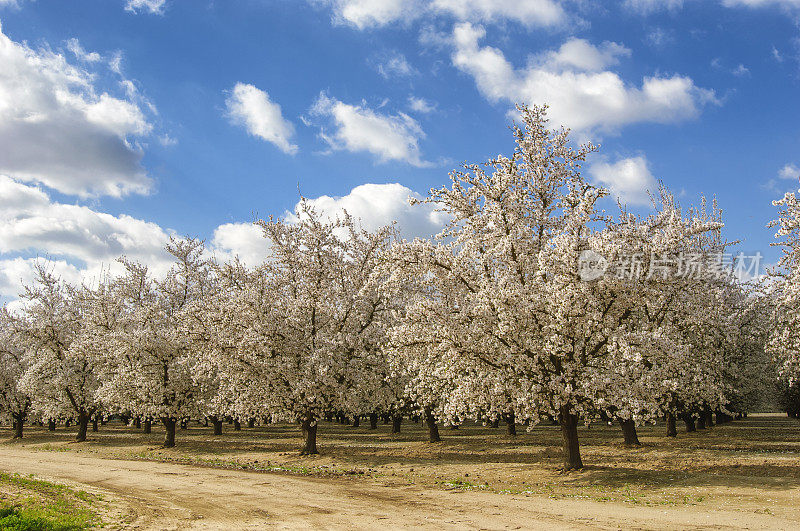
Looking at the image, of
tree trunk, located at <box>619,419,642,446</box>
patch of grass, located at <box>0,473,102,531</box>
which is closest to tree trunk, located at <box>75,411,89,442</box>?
patch of grass, located at <box>0,473,102,531</box>

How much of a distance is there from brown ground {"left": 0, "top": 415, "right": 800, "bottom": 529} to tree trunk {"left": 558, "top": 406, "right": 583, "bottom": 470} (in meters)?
0.78

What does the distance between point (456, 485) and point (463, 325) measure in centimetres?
623

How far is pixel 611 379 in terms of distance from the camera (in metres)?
19.4

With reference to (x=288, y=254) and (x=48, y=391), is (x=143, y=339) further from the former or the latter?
(x=48, y=391)

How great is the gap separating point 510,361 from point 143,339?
94.9 feet

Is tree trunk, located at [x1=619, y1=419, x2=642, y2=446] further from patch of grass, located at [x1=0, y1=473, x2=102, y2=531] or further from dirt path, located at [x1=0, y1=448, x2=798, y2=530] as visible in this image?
patch of grass, located at [x1=0, y1=473, x2=102, y2=531]

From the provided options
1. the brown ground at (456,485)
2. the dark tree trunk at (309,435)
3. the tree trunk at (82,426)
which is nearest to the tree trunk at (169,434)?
the brown ground at (456,485)

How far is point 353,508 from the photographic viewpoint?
1630 cm

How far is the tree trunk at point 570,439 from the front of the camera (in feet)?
71.0

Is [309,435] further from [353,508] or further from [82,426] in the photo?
[82,426]

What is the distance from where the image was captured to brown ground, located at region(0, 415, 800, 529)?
14.7 meters

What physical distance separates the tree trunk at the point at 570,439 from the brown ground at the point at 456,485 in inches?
30.7

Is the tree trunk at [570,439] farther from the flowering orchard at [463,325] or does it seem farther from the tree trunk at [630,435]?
the tree trunk at [630,435]

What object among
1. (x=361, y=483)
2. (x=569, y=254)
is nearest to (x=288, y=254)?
(x=361, y=483)
